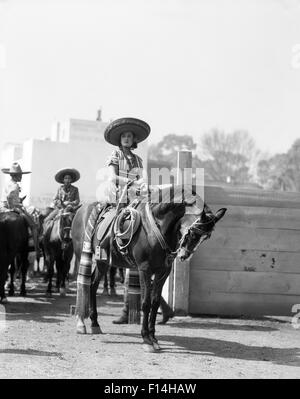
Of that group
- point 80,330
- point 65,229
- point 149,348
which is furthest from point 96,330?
point 65,229

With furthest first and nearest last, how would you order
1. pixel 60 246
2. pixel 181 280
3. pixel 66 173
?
pixel 66 173 < pixel 60 246 < pixel 181 280

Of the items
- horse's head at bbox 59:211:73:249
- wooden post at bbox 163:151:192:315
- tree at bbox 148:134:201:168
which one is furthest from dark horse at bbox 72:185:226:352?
tree at bbox 148:134:201:168

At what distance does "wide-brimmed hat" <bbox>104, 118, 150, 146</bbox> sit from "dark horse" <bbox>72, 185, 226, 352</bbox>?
3.83 ft

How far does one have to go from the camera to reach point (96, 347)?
658cm

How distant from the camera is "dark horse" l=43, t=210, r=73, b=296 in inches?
460

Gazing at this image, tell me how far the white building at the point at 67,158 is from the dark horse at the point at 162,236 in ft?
91.7

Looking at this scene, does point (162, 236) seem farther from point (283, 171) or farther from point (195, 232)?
point (283, 171)

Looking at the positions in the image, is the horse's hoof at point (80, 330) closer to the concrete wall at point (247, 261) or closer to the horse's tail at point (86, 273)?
the horse's tail at point (86, 273)

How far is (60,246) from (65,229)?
1.52 feet

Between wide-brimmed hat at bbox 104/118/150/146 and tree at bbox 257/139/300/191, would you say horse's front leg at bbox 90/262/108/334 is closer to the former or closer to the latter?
wide-brimmed hat at bbox 104/118/150/146

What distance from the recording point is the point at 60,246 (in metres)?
11.9

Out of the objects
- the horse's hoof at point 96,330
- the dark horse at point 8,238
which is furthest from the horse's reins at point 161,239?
the dark horse at point 8,238

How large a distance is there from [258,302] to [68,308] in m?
3.39
